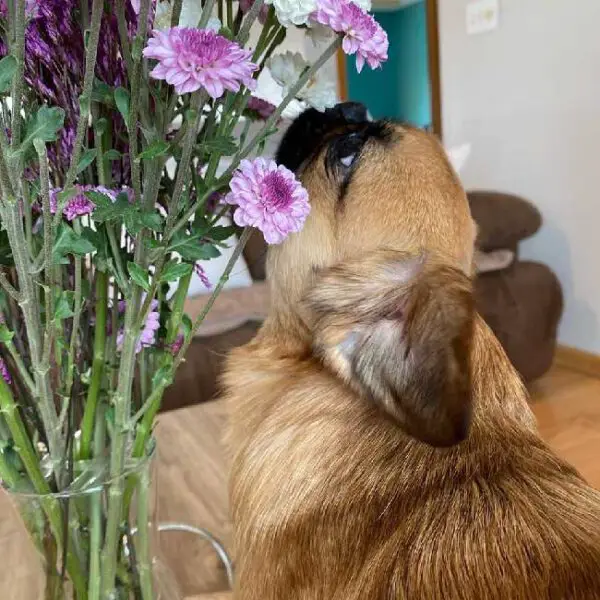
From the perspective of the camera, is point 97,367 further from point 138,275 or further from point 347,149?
point 347,149

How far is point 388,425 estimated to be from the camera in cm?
71

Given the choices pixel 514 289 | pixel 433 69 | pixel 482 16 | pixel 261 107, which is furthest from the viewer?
pixel 433 69

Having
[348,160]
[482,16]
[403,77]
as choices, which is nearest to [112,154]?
[348,160]

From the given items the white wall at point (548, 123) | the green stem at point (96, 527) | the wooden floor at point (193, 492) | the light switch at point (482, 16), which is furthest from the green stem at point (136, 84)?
the light switch at point (482, 16)

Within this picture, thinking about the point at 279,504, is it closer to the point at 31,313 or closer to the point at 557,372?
the point at 31,313

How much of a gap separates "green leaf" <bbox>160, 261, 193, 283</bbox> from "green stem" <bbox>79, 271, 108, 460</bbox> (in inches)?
3.2

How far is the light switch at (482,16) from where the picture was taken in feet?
10.6

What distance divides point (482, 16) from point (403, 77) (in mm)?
562

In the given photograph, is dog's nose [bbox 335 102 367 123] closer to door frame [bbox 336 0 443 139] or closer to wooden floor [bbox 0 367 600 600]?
wooden floor [bbox 0 367 600 600]

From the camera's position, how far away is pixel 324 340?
2.48 feet

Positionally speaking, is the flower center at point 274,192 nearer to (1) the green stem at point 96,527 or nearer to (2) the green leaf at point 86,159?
(2) the green leaf at point 86,159

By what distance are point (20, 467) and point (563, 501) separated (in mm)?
512

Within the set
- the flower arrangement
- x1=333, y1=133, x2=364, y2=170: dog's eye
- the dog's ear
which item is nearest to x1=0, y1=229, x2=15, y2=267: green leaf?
the flower arrangement

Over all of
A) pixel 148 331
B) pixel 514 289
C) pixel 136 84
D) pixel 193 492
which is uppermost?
pixel 136 84
